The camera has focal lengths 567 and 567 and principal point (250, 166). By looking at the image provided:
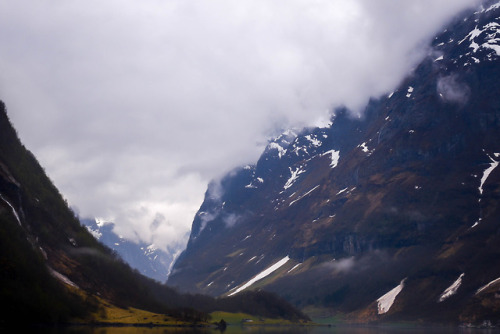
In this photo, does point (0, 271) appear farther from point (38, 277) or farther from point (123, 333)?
point (123, 333)

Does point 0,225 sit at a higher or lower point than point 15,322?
higher

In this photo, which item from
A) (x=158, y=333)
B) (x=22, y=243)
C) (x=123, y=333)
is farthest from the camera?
(x=22, y=243)

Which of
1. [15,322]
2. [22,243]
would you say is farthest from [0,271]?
[22,243]

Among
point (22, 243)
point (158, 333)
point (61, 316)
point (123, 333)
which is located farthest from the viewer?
point (22, 243)

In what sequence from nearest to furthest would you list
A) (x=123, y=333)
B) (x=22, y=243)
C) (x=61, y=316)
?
(x=123, y=333) < (x=61, y=316) < (x=22, y=243)

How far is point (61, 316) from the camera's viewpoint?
579ft

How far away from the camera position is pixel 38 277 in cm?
18400

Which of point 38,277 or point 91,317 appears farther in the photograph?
point 91,317

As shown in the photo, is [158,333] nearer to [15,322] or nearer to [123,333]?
[123,333]

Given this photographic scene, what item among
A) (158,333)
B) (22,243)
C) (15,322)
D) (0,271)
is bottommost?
(158,333)

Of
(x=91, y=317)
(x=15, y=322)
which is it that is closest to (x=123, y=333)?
(x=15, y=322)

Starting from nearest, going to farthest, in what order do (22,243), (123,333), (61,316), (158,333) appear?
(123,333) → (158,333) → (61,316) → (22,243)

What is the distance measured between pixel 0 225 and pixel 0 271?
28.7 meters

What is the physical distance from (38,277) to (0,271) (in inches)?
890
